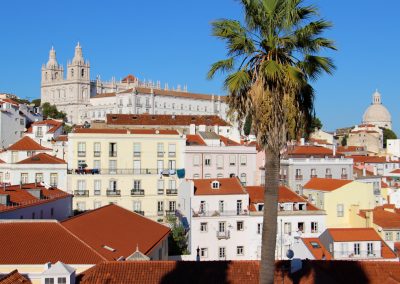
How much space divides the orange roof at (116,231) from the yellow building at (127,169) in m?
20.9

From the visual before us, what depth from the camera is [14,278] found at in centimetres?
1931

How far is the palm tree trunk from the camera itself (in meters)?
12.3

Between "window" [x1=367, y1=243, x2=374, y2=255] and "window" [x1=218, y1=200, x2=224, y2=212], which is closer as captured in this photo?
"window" [x1=367, y1=243, x2=374, y2=255]

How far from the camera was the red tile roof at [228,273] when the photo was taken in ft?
67.1

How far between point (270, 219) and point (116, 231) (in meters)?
18.1

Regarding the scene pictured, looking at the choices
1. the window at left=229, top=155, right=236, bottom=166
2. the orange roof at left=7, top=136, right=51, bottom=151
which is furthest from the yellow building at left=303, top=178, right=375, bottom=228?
the orange roof at left=7, top=136, right=51, bottom=151

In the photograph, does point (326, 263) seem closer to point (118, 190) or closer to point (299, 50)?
point (299, 50)

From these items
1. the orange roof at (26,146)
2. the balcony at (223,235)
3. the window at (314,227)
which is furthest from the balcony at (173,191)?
the orange roof at (26,146)

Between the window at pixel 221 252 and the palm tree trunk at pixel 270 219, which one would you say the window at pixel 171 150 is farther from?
the palm tree trunk at pixel 270 219

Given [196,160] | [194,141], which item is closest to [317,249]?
[196,160]

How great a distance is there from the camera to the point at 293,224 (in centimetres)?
4431

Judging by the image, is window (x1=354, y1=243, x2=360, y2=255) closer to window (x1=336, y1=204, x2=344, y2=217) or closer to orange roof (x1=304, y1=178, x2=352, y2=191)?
window (x1=336, y1=204, x2=344, y2=217)

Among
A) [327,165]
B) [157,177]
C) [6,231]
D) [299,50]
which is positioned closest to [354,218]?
[327,165]

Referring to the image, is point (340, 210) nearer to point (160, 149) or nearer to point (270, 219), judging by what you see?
point (160, 149)
